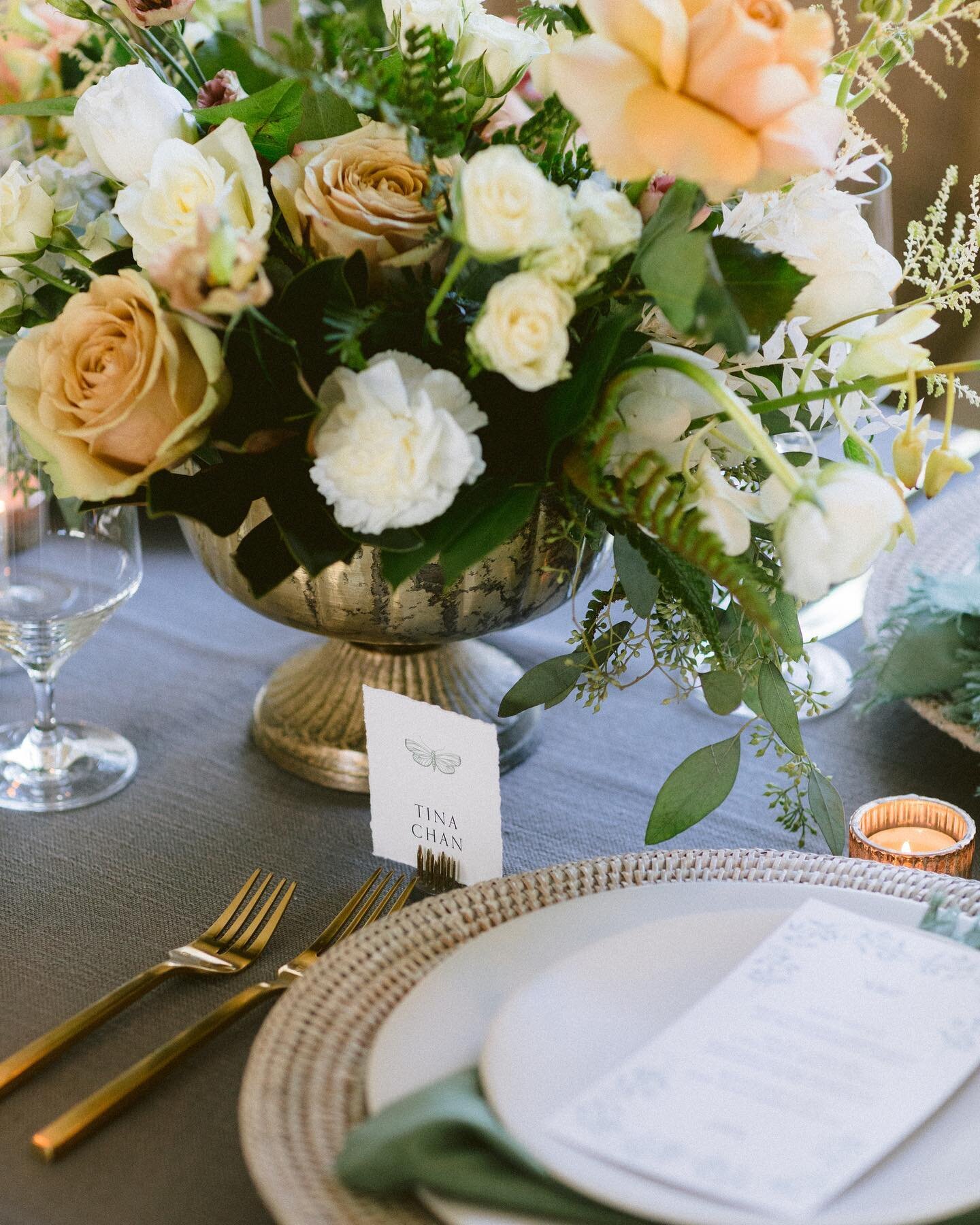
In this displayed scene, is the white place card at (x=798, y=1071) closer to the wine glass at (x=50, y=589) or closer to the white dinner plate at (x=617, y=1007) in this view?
the white dinner plate at (x=617, y=1007)

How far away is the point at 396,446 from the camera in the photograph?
0.56 metres

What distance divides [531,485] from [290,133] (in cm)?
25

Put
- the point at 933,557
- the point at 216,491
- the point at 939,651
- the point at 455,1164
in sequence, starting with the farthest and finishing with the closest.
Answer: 1. the point at 933,557
2. the point at 939,651
3. the point at 216,491
4. the point at 455,1164

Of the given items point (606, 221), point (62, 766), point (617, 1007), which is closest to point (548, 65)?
point (606, 221)

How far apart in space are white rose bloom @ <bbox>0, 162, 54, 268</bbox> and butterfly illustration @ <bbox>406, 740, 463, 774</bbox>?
346 millimetres

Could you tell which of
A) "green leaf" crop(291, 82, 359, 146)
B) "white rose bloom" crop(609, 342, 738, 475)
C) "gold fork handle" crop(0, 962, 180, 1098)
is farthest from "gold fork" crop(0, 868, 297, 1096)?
"green leaf" crop(291, 82, 359, 146)

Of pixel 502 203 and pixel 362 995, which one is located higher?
pixel 502 203

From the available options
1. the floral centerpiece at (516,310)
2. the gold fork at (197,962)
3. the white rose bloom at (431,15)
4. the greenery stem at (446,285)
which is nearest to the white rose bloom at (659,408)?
the floral centerpiece at (516,310)

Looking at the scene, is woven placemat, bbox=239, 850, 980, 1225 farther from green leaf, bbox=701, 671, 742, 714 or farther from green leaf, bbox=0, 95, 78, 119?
green leaf, bbox=0, 95, 78, 119

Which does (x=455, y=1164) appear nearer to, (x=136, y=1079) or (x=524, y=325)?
(x=136, y=1079)

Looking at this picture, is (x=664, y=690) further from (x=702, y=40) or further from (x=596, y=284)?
(x=702, y=40)

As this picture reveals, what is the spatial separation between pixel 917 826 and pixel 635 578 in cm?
23

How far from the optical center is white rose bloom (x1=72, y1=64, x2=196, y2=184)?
66 centimetres

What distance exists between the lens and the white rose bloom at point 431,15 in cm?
67
